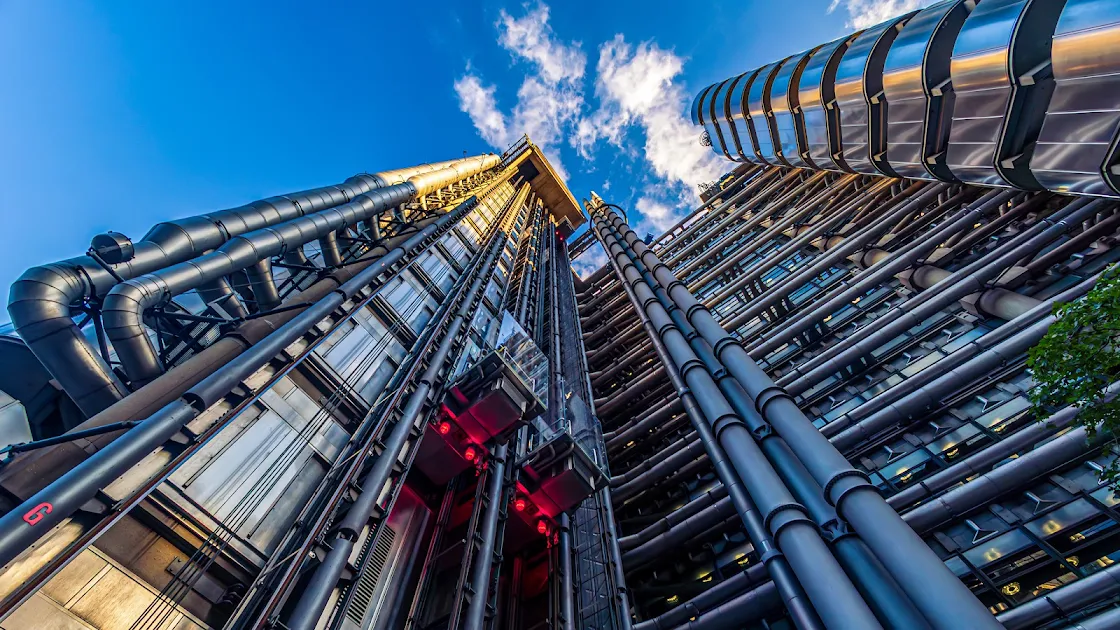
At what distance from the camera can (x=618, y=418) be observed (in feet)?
80.7

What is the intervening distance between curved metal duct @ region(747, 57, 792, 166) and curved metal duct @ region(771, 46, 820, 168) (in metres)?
0.53

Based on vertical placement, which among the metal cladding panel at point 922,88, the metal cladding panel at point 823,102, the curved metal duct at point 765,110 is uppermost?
the curved metal duct at point 765,110

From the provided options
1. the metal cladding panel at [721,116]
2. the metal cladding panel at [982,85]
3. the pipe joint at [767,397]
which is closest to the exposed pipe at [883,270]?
the metal cladding panel at [982,85]

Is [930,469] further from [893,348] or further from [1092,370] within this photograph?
[1092,370]

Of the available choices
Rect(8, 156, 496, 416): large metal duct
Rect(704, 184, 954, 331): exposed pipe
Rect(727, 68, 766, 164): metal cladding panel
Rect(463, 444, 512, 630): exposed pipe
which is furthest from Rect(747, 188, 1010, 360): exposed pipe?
Rect(727, 68, 766, 164): metal cladding panel

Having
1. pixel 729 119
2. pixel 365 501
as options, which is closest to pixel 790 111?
pixel 729 119

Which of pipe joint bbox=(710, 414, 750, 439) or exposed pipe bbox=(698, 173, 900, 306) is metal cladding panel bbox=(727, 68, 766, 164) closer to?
exposed pipe bbox=(698, 173, 900, 306)

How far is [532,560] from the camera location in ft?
46.2

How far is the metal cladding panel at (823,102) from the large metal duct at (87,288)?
2613cm

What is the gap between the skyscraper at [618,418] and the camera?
22.1ft

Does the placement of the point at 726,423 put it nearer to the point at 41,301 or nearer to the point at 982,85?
the point at 41,301

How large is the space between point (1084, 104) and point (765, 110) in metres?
20.6

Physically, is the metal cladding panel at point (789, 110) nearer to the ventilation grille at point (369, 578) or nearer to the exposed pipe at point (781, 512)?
the exposed pipe at point (781, 512)

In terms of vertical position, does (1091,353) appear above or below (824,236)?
below
